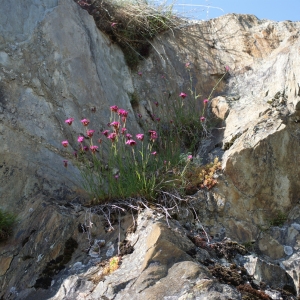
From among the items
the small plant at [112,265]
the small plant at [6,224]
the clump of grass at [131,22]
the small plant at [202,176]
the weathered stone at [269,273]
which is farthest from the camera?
the clump of grass at [131,22]

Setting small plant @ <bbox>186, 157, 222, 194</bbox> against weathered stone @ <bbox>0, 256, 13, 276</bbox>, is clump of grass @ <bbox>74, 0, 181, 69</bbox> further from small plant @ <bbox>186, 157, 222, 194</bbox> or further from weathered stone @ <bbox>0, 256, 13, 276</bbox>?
weathered stone @ <bbox>0, 256, 13, 276</bbox>

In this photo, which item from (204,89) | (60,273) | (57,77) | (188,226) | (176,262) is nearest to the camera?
(176,262)

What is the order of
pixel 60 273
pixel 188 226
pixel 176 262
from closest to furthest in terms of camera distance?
pixel 176 262 → pixel 60 273 → pixel 188 226

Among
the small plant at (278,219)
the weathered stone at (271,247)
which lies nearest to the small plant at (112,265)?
the weathered stone at (271,247)

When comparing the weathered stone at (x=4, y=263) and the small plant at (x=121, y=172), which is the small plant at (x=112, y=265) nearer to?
the small plant at (x=121, y=172)

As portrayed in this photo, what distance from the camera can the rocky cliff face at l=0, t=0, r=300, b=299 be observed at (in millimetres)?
3625

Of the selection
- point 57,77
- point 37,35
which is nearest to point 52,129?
point 57,77

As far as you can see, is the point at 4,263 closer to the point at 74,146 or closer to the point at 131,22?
the point at 74,146

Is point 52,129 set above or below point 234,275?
above

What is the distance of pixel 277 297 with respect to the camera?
3.19 meters

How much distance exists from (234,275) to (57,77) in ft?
9.52

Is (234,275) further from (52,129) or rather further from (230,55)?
(230,55)

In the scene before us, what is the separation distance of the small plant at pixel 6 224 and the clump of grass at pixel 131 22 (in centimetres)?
297

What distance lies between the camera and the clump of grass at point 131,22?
6.14m
